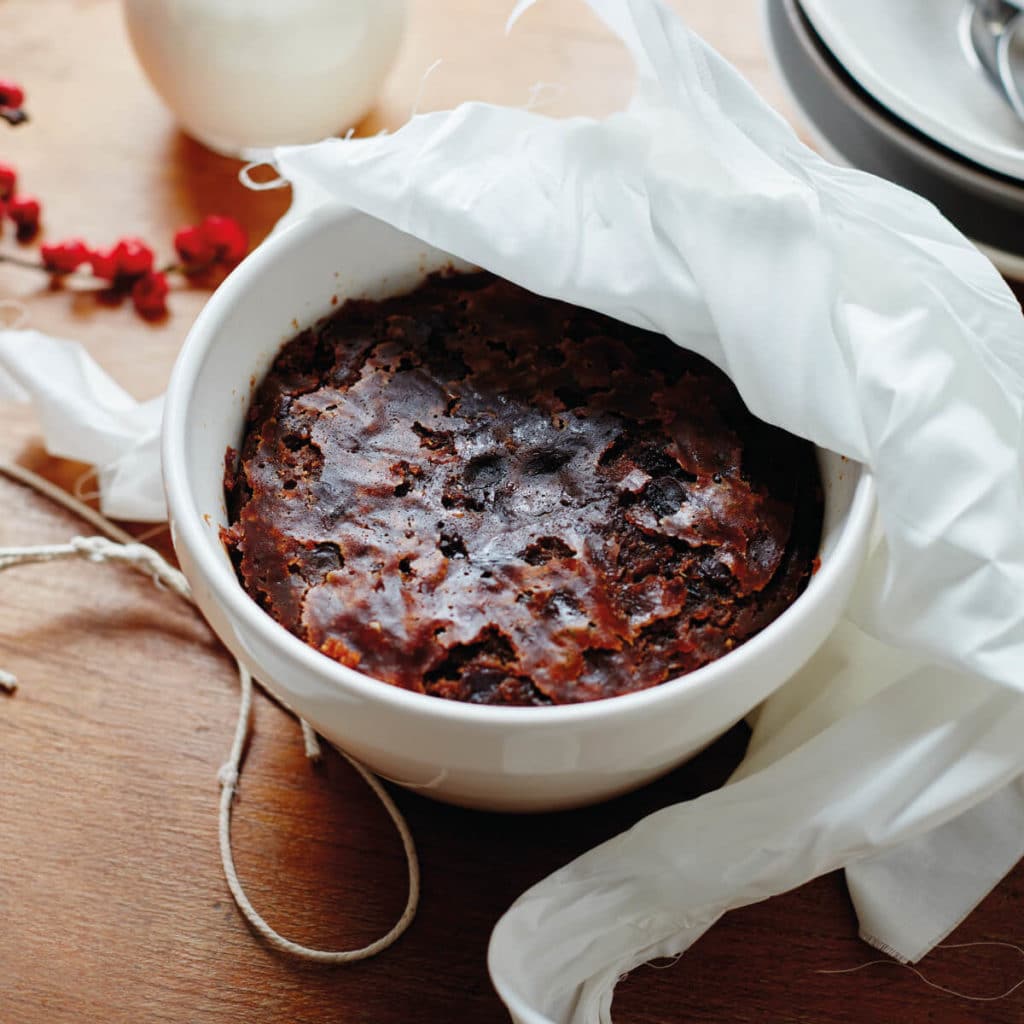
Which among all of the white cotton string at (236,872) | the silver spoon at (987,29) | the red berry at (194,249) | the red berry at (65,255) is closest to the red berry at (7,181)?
the red berry at (65,255)

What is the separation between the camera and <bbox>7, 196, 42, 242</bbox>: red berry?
1.42 m

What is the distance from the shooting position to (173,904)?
990 mm

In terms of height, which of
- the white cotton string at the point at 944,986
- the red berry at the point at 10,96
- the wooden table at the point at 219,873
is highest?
the red berry at the point at 10,96

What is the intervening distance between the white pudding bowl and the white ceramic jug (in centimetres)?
40

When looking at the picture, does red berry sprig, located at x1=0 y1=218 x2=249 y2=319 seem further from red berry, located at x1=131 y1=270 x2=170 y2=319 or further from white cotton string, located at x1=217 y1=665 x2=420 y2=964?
white cotton string, located at x1=217 y1=665 x2=420 y2=964

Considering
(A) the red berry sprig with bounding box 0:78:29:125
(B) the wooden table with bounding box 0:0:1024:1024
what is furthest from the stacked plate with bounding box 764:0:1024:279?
(A) the red berry sprig with bounding box 0:78:29:125

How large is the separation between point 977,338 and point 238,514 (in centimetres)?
56

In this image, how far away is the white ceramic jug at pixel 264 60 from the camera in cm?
134

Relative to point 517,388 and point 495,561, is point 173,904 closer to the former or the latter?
point 495,561

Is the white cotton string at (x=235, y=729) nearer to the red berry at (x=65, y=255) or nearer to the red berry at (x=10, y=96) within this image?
the red berry at (x=65, y=255)

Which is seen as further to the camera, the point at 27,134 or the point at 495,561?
the point at 27,134

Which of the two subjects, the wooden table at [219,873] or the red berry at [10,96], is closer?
the wooden table at [219,873]

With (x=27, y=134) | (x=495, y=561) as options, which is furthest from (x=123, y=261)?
(x=495, y=561)

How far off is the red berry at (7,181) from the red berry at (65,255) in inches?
4.4
